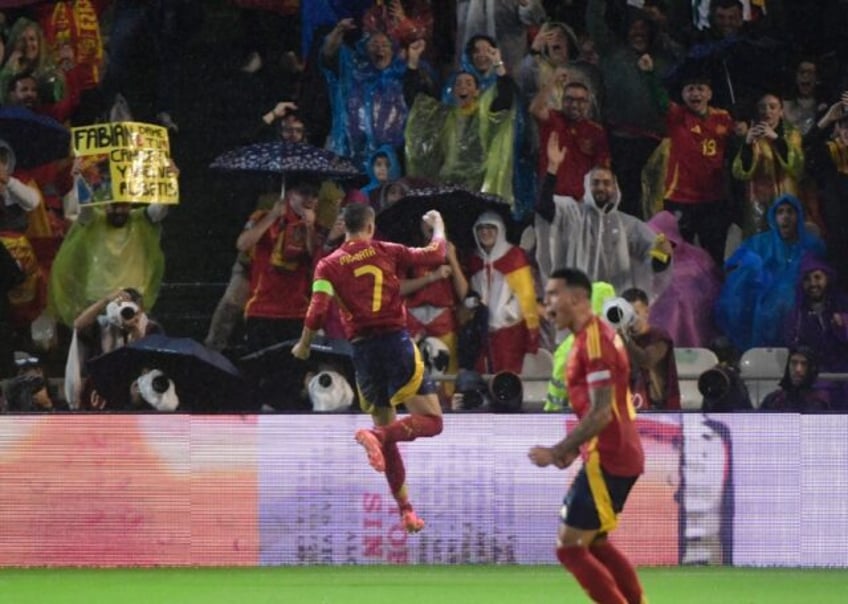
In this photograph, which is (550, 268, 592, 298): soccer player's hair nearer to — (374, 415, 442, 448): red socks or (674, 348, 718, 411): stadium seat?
(374, 415, 442, 448): red socks

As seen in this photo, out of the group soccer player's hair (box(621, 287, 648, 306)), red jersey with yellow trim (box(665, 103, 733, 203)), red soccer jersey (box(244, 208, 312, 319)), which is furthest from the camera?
red jersey with yellow trim (box(665, 103, 733, 203))

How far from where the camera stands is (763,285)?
635 inches

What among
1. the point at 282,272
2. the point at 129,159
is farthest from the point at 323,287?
the point at 282,272

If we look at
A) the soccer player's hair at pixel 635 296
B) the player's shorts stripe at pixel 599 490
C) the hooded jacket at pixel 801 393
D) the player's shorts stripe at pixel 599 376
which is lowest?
the player's shorts stripe at pixel 599 490

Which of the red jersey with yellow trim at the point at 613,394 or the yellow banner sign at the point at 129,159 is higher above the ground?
the yellow banner sign at the point at 129,159

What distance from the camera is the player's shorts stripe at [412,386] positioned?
12.1 m

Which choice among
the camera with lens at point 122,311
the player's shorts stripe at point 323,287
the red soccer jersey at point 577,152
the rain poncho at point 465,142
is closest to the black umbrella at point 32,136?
the camera with lens at point 122,311

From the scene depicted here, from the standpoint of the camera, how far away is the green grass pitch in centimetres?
1211

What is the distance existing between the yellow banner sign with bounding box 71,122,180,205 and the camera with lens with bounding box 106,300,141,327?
3.03 ft

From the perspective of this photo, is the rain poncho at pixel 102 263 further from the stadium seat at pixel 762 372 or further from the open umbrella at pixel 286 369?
the stadium seat at pixel 762 372

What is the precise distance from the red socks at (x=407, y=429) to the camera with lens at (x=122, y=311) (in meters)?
4.60

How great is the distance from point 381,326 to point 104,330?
501cm

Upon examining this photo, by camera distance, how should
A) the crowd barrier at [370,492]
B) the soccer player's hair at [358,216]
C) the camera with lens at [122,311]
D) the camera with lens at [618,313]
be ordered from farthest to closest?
the camera with lens at [122,311], the camera with lens at [618,313], the crowd barrier at [370,492], the soccer player's hair at [358,216]

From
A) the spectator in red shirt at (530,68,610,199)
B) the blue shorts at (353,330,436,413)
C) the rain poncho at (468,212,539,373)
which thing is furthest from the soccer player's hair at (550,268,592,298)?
the spectator in red shirt at (530,68,610,199)
